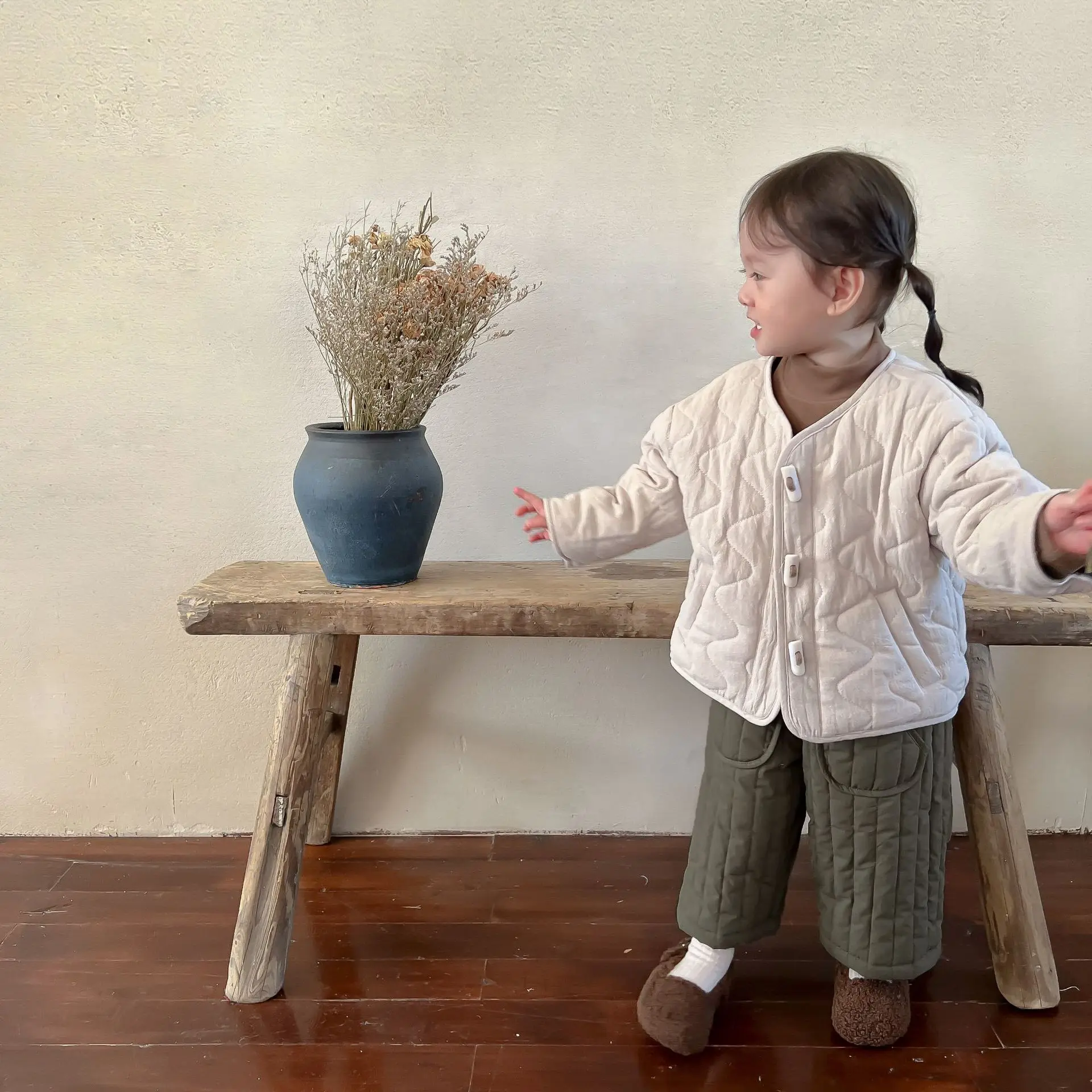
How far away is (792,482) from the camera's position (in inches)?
46.9

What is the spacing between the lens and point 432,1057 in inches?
50.6

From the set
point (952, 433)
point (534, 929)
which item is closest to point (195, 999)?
point (534, 929)

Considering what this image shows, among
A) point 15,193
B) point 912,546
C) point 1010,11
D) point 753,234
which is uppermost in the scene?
point 1010,11

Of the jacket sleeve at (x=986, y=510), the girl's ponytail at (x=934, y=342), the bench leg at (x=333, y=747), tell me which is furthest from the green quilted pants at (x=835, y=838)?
the bench leg at (x=333, y=747)

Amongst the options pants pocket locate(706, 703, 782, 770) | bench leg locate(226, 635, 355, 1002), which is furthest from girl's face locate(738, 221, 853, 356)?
bench leg locate(226, 635, 355, 1002)

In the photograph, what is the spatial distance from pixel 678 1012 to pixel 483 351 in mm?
1060

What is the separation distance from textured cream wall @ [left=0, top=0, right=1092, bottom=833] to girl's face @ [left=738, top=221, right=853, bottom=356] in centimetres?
51

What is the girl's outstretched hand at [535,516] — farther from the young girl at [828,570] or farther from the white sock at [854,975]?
the white sock at [854,975]

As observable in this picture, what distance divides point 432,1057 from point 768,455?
87 cm

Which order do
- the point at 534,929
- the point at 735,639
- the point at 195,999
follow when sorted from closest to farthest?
the point at 735,639 < the point at 195,999 < the point at 534,929

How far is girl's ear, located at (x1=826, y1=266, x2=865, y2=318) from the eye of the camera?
1.15 meters

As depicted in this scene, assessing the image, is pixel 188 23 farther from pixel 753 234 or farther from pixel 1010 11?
pixel 1010 11

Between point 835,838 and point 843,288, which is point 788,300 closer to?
point 843,288

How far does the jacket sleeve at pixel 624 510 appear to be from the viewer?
4.31 ft
